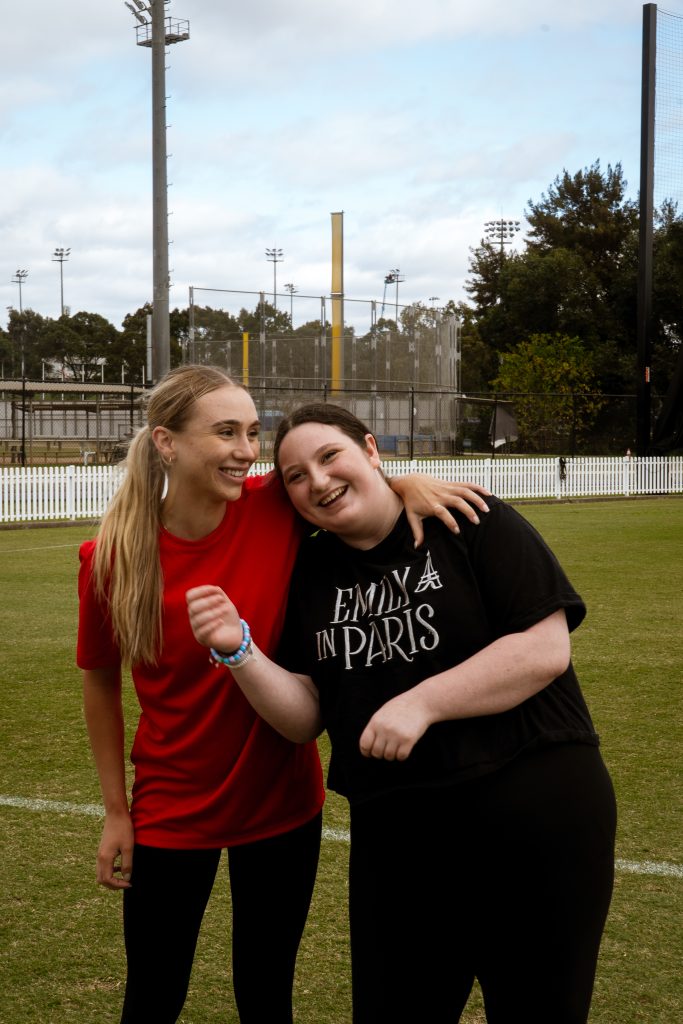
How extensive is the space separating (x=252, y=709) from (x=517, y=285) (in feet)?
208

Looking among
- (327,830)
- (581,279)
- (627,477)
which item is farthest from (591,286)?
(327,830)

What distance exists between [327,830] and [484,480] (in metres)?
22.0

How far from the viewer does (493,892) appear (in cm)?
199

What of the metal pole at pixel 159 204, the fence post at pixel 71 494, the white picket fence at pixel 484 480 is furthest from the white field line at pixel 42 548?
the metal pole at pixel 159 204

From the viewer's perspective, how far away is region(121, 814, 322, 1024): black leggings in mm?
2402

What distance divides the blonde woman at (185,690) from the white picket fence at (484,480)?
60.4 feet

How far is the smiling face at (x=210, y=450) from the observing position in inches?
94.3

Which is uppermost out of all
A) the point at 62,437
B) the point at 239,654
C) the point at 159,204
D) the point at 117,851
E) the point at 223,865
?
the point at 159,204

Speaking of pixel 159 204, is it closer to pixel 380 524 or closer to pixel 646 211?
pixel 646 211

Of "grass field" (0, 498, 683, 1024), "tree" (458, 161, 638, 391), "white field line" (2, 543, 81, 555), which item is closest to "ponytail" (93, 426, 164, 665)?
"grass field" (0, 498, 683, 1024)

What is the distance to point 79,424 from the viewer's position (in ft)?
194

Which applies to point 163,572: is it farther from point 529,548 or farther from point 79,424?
point 79,424

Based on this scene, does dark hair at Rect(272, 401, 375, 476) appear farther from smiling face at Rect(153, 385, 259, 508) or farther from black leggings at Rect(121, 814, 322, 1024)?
black leggings at Rect(121, 814, 322, 1024)

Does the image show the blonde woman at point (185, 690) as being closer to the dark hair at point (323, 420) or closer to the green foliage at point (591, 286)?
the dark hair at point (323, 420)
